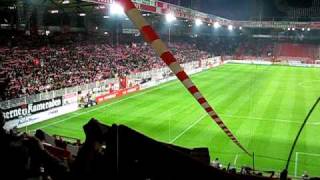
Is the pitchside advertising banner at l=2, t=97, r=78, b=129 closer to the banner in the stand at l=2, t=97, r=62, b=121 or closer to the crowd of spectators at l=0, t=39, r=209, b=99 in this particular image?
the banner in the stand at l=2, t=97, r=62, b=121

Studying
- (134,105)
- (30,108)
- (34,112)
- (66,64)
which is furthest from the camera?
(66,64)

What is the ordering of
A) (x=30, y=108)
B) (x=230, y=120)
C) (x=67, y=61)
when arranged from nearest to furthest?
(x=30, y=108) → (x=230, y=120) → (x=67, y=61)

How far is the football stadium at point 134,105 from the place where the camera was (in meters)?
2.45

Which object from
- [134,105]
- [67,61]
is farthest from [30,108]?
[67,61]

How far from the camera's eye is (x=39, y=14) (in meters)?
36.0

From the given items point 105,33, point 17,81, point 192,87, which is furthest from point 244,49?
point 192,87

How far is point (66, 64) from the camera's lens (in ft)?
110

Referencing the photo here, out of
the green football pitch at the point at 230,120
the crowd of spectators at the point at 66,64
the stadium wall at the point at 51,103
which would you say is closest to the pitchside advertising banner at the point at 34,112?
the stadium wall at the point at 51,103

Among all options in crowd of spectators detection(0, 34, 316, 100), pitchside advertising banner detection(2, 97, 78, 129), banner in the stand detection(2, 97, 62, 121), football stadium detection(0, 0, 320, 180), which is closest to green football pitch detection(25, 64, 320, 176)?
football stadium detection(0, 0, 320, 180)

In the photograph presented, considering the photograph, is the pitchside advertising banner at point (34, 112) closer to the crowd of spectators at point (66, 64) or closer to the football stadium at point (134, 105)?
the football stadium at point (134, 105)

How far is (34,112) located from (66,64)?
12.0 m

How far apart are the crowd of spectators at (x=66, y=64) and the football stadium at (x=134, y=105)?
4.7 inches

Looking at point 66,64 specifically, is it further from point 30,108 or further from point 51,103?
point 30,108

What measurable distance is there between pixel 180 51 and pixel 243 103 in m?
20.3
